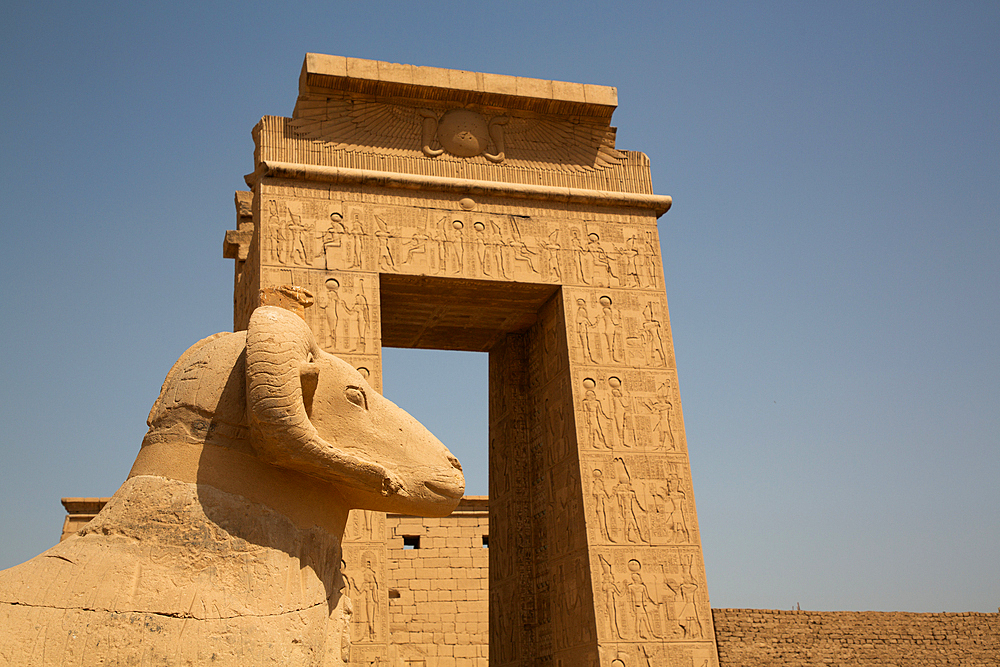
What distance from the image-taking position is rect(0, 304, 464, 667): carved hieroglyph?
238cm

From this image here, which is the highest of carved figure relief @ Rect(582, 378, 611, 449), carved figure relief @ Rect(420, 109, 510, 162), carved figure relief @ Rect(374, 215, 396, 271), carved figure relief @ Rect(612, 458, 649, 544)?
carved figure relief @ Rect(420, 109, 510, 162)

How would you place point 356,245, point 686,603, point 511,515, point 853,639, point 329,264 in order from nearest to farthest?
point 686,603 → point 329,264 → point 356,245 → point 511,515 → point 853,639

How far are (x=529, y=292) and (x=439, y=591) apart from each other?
Result: 632 centimetres

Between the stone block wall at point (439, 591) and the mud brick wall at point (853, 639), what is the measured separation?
12.7ft

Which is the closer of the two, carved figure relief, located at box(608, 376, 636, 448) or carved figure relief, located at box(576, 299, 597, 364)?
carved figure relief, located at box(608, 376, 636, 448)

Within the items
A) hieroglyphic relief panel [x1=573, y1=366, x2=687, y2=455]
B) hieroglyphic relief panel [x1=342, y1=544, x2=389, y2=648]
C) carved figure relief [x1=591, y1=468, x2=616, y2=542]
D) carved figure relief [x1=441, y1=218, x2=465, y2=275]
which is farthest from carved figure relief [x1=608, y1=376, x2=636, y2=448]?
hieroglyphic relief panel [x1=342, y1=544, x2=389, y2=648]

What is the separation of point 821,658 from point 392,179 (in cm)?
736

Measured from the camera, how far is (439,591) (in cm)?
1445

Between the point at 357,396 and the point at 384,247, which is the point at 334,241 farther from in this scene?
the point at 357,396

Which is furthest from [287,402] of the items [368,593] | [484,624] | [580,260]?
[484,624]

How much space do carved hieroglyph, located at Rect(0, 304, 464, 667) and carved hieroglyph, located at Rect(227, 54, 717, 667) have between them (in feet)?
18.4

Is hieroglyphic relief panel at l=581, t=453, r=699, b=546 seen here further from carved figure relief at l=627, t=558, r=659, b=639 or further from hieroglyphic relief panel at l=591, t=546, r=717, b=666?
carved figure relief at l=627, t=558, r=659, b=639

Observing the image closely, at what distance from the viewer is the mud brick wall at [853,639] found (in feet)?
37.6

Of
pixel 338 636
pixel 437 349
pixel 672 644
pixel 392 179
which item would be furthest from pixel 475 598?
pixel 338 636
